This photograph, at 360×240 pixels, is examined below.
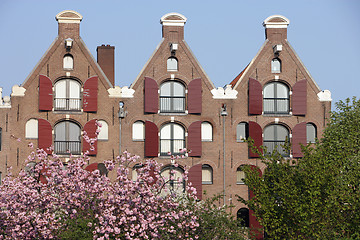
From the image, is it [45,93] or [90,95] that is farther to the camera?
[90,95]

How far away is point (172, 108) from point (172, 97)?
75 centimetres

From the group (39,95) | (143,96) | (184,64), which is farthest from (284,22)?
(39,95)

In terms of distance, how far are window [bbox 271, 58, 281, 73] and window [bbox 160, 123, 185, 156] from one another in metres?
7.64

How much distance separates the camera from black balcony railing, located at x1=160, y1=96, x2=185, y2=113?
1831 inches

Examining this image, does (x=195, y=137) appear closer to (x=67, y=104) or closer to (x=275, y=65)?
(x=275, y=65)

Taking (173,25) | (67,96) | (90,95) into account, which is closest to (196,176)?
(90,95)

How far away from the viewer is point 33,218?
87.6 feet

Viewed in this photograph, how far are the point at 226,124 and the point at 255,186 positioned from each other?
17151 mm

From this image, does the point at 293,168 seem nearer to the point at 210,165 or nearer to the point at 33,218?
the point at 33,218

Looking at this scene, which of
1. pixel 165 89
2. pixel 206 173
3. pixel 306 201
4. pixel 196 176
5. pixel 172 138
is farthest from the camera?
pixel 206 173

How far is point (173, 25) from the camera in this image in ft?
156

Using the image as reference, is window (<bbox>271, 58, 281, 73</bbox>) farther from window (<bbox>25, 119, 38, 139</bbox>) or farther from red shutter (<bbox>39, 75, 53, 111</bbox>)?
window (<bbox>25, 119, 38, 139</bbox>)

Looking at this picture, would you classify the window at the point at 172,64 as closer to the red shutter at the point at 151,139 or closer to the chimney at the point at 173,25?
the chimney at the point at 173,25

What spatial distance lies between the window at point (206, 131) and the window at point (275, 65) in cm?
591
